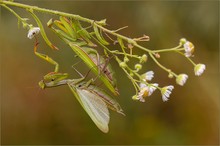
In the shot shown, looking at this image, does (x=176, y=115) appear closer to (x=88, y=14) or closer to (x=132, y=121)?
(x=132, y=121)

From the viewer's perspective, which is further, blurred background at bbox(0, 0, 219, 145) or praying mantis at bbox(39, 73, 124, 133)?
blurred background at bbox(0, 0, 219, 145)

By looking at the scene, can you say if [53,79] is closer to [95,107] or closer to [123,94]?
[95,107]

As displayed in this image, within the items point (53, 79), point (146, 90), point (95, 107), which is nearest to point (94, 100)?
point (95, 107)

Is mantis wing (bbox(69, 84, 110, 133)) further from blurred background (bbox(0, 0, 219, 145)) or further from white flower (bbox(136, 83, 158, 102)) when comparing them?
blurred background (bbox(0, 0, 219, 145))

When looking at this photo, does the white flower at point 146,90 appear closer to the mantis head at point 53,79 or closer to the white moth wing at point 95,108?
the white moth wing at point 95,108

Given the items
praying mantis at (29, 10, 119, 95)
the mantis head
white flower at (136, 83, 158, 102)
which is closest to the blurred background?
the mantis head

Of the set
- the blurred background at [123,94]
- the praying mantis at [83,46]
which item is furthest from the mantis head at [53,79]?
the blurred background at [123,94]

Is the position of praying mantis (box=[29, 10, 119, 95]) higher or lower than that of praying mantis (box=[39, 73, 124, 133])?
higher

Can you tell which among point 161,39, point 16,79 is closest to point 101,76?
point 161,39

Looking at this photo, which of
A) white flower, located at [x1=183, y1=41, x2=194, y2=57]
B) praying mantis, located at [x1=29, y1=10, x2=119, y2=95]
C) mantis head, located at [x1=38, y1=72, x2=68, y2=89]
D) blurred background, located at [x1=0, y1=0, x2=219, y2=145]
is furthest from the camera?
blurred background, located at [x1=0, y1=0, x2=219, y2=145]
